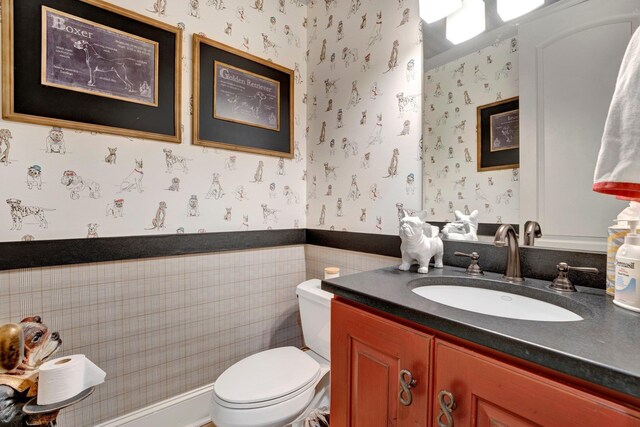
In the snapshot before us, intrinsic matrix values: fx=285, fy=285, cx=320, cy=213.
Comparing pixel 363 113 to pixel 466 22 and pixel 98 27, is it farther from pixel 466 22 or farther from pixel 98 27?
pixel 98 27

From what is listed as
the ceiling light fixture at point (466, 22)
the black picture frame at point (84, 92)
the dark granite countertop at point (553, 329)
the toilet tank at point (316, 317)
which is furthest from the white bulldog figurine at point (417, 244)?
the black picture frame at point (84, 92)

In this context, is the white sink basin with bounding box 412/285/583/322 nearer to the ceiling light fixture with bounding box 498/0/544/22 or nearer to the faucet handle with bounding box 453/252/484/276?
the faucet handle with bounding box 453/252/484/276

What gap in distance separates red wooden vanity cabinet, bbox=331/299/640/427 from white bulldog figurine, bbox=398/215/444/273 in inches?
14.8

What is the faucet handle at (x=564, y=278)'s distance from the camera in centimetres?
86

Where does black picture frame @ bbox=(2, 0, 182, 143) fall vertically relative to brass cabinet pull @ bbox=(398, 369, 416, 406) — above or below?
above

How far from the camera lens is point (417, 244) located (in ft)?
3.69

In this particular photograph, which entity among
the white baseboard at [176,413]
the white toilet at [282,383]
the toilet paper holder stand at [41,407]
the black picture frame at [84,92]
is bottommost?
the white baseboard at [176,413]

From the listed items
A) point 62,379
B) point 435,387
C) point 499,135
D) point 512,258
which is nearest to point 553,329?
point 435,387

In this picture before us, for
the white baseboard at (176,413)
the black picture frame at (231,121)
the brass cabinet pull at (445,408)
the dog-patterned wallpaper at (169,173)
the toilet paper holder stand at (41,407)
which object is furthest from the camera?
the black picture frame at (231,121)

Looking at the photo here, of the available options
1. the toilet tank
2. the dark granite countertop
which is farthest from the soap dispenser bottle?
the toilet tank

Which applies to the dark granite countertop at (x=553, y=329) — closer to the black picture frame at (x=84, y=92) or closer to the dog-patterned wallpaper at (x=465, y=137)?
the dog-patterned wallpaper at (x=465, y=137)

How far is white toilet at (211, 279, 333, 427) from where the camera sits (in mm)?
1082

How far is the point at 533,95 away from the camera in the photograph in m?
1.04

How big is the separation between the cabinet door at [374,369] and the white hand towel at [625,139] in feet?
1.98
